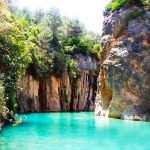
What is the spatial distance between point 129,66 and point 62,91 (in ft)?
55.7

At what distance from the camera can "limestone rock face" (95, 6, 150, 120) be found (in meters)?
30.7

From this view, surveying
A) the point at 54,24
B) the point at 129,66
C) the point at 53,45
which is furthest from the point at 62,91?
the point at 129,66

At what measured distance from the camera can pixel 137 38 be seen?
31406 millimetres

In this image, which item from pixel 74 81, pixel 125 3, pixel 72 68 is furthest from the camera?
pixel 74 81

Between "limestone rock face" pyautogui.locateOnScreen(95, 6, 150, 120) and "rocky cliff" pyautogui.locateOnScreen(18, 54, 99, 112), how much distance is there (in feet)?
37.3

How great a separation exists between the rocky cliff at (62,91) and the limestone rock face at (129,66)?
1136cm

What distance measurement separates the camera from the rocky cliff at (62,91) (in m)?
42.4

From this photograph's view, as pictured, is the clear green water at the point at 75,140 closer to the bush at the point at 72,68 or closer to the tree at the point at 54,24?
the bush at the point at 72,68

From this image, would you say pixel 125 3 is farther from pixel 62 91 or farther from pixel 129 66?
pixel 62 91

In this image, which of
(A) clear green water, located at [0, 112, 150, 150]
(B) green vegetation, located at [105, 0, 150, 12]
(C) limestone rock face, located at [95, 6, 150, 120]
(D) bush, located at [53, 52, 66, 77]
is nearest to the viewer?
(A) clear green water, located at [0, 112, 150, 150]

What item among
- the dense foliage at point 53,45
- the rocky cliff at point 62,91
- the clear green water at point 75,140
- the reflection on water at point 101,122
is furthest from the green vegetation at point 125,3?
the clear green water at point 75,140

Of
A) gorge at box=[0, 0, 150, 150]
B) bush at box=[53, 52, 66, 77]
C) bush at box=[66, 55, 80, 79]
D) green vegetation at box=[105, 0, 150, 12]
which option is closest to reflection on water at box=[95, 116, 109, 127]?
gorge at box=[0, 0, 150, 150]

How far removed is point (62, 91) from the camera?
47.2 m

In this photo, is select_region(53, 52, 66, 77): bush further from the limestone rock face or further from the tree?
the limestone rock face
